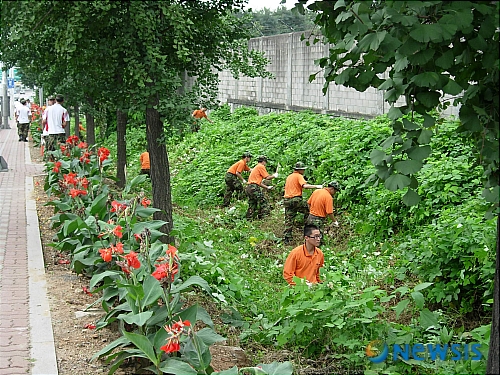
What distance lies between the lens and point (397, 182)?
3846 millimetres

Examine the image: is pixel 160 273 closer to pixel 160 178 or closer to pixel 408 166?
pixel 408 166

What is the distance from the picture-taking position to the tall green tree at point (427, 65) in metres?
3.69

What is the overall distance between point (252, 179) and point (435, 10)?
11222 millimetres

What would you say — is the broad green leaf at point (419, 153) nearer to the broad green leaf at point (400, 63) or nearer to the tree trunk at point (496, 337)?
the broad green leaf at point (400, 63)

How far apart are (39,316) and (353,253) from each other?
5.54 m

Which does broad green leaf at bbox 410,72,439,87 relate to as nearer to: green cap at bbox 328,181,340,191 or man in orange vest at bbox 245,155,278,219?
green cap at bbox 328,181,340,191

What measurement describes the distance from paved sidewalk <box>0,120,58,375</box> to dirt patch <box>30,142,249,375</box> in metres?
0.09

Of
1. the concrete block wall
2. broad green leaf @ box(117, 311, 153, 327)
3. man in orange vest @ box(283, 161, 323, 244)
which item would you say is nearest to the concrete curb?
broad green leaf @ box(117, 311, 153, 327)

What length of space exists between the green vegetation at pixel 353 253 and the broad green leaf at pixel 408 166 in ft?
2.90

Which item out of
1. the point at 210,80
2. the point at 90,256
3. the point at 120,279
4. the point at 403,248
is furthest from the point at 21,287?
the point at 403,248

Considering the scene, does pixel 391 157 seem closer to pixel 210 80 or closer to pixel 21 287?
pixel 21 287

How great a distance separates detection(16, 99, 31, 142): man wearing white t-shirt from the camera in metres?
29.1

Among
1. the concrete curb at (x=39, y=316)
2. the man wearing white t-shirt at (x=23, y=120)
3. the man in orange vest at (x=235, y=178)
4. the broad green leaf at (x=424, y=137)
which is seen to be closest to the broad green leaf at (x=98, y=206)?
the concrete curb at (x=39, y=316)

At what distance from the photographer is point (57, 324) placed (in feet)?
22.7
